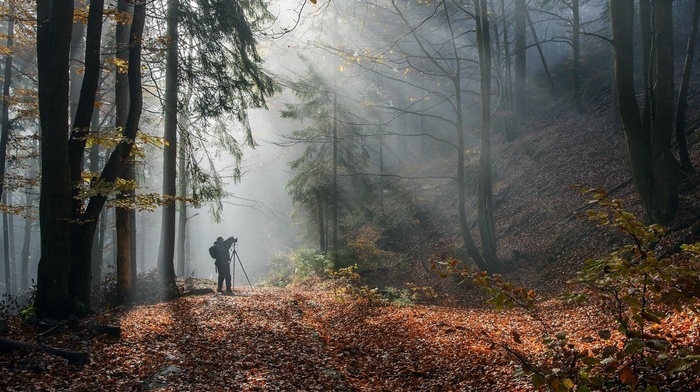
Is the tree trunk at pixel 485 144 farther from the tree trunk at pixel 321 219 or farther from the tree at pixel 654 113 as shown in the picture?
the tree trunk at pixel 321 219

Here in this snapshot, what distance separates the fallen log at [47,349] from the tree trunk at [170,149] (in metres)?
6.48

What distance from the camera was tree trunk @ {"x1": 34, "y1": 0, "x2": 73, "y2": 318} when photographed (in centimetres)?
784

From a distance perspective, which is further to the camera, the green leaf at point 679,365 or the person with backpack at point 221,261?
the person with backpack at point 221,261

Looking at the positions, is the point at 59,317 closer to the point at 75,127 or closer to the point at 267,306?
the point at 75,127

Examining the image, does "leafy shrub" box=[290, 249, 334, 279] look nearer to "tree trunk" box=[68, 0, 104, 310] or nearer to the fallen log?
"tree trunk" box=[68, 0, 104, 310]

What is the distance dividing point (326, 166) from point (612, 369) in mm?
18336

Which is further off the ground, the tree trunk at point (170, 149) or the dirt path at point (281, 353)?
the tree trunk at point (170, 149)

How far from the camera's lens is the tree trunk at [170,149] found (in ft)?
42.1

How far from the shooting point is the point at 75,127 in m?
8.56

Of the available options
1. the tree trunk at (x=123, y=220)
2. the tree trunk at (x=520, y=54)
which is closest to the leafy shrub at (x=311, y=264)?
the tree trunk at (x=123, y=220)

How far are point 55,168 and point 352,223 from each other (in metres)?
18.0

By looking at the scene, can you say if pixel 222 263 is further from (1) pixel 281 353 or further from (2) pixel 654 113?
(2) pixel 654 113

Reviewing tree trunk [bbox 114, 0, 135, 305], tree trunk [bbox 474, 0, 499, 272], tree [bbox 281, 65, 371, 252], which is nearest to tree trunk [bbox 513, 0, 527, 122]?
tree [bbox 281, 65, 371, 252]

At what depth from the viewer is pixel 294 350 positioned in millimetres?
8289
